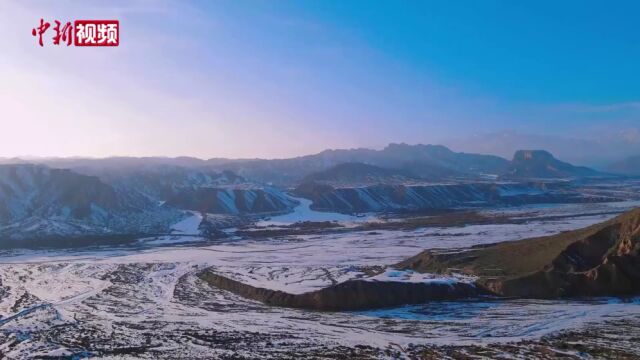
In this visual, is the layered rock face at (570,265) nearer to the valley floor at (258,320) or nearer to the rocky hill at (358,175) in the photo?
the valley floor at (258,320)

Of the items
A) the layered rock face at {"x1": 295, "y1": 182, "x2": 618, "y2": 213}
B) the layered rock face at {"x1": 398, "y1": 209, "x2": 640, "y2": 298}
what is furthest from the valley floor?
the layered rock face at {"x1": 295, "y1": 182, "x2": 618, "y2": 213}

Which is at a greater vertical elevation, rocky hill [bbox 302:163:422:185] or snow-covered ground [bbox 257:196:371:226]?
rocky hill [bbox 302:163:422:185]

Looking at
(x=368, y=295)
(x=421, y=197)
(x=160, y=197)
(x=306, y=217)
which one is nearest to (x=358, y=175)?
(x=421, y=197)

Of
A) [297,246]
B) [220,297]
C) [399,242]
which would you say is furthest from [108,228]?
[220,297]

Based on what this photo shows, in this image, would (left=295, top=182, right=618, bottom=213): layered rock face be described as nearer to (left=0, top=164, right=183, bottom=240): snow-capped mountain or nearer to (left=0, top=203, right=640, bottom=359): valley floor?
(left=0, top=164, right=183, bottom=240): snow-capped mountain

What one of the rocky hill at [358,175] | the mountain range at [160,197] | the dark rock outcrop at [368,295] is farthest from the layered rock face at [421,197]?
the dark rock outcrop at [368,295]

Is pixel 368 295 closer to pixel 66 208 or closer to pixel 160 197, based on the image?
pixel 66 208
